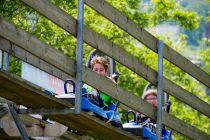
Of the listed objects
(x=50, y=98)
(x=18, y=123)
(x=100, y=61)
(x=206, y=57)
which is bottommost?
(x=18, y=123)

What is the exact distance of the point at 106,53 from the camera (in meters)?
10.9

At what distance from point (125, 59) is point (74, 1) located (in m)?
11.6

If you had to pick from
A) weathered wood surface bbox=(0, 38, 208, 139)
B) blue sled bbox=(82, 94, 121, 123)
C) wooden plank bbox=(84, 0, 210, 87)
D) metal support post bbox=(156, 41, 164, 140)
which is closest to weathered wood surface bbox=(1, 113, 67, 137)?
blue sled bbox=(82, 94, 121, 123)

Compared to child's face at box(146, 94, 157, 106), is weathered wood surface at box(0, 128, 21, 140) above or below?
below

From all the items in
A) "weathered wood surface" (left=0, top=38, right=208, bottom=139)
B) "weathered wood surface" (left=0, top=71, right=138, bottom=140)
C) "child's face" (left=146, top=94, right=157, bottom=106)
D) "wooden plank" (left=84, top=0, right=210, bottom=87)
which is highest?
"wooden plank" (left=84, top=0, right=210, bottom=87)

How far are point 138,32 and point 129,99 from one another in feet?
2.52

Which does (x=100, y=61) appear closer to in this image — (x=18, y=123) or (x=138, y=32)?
(x=138, y=32)

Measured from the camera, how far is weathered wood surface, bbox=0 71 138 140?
948cm

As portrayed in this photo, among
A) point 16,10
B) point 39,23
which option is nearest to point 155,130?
point 16,10

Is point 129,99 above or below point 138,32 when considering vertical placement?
below

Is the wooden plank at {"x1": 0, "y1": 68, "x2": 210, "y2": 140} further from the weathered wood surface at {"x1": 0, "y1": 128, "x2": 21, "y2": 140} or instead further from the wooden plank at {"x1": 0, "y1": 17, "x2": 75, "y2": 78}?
the weathered wood surface at {"x1": 0, "y1": 128, "x2": 21, "y2": 140}

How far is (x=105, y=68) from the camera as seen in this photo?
11727 millimetres

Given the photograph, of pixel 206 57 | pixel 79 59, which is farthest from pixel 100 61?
pixel 206 57

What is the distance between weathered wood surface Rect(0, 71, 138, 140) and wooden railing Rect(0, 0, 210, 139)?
283mm
